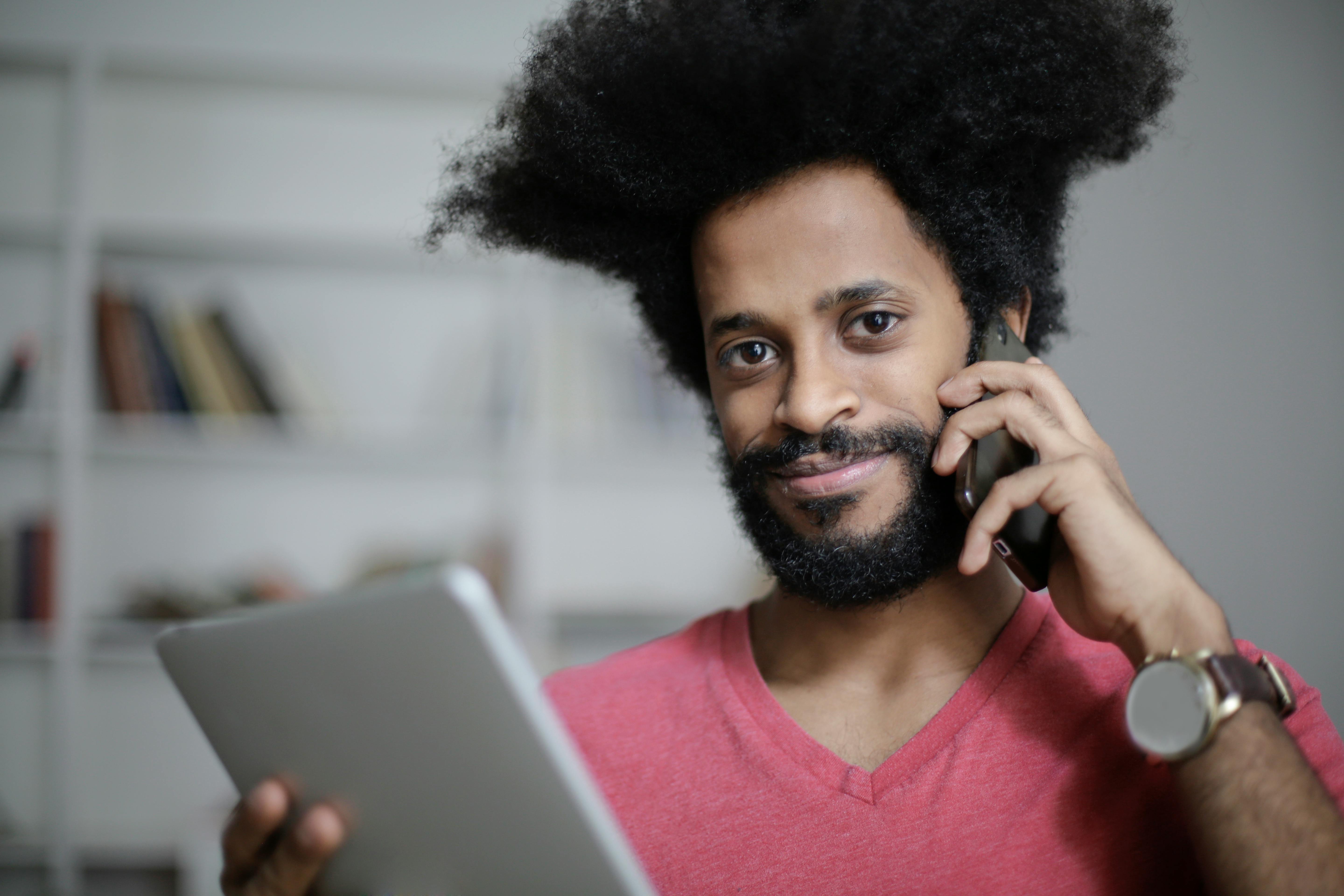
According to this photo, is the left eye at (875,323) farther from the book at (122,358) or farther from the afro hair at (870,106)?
the book at (122,358)

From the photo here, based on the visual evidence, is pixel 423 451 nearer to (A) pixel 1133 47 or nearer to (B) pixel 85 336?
(B) pixel 85 336

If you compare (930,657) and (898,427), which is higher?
(898,427)

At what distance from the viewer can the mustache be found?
1089mm

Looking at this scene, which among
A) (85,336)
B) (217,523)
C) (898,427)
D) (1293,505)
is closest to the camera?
(898,427)

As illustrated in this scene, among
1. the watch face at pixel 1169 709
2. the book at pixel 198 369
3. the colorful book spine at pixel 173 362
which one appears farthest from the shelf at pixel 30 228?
the watch face at pixel 1169 709

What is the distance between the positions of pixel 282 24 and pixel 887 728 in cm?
253

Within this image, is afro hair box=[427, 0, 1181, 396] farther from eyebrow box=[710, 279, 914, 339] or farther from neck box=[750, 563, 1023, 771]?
neck box=[750, 563, 1023, 771]

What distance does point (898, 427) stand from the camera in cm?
110

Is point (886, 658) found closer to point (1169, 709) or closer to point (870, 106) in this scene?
point (1169, 709)

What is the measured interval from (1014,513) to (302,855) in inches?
27.9

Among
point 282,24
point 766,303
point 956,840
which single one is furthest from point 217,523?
point 956,840

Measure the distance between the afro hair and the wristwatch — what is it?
1.57 feet

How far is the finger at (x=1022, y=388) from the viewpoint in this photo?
3.38 ft

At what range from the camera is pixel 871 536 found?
1.12 metres
